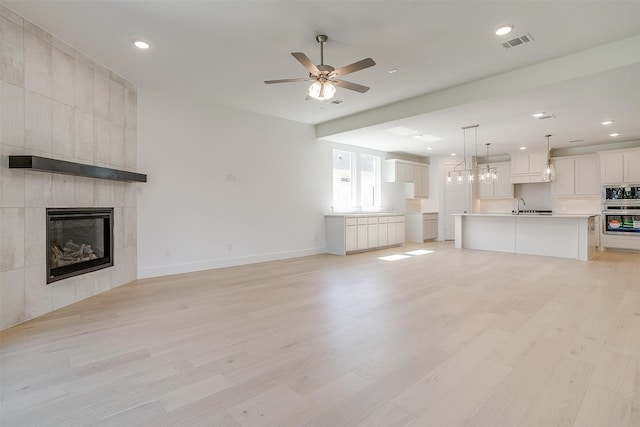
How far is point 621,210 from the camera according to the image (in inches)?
303

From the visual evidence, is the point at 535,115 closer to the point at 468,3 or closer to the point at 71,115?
the point at 468,3

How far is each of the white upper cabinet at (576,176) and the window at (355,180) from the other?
4.91 metres

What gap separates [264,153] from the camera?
21.8ft

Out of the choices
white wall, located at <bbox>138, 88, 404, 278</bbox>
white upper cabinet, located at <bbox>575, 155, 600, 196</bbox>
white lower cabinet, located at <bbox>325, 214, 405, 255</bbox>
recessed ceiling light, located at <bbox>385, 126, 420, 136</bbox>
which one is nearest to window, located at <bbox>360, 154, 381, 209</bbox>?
white lower cabinet, located at <bbox>325, 214, 405, 255</bbox>

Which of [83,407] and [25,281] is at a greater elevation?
[25,281]

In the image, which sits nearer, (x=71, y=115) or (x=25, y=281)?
(x=25, y=281)

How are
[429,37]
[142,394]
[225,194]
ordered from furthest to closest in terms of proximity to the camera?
[225,194]
[429,37]
[142,394]

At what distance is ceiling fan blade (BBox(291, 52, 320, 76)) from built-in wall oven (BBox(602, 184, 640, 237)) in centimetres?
858

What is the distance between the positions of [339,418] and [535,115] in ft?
20.1

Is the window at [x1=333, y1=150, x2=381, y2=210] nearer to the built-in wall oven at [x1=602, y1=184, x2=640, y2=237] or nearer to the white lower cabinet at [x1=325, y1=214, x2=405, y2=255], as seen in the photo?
the white lower cabinet at [x1=325, y1=214, x2=405, y2=255]

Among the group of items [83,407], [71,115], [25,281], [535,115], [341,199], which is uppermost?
[535,115]

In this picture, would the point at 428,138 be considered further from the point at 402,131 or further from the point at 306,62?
the point at 306,62

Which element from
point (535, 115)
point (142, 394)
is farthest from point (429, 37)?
point (142, 394)

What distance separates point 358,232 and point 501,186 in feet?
17.2
